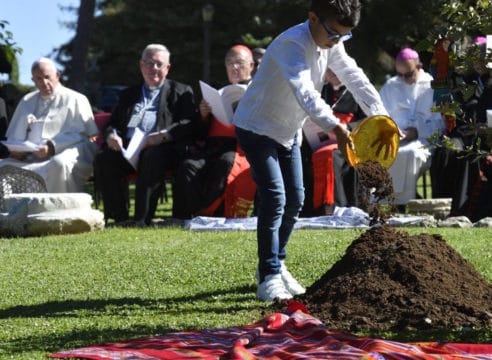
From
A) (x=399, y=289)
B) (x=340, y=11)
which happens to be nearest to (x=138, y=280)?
(x=399, y=289)

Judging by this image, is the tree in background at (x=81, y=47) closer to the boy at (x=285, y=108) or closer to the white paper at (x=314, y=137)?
the white paper at (x=314, y=137)

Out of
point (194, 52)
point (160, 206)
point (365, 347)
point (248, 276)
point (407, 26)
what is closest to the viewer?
point (365, 347)

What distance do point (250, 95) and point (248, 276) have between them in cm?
172

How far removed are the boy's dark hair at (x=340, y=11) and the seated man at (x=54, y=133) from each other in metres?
6.69

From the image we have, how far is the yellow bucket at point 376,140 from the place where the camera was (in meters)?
7.34

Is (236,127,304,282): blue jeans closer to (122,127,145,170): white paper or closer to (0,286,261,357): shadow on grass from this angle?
(0,286,261,357): shadow on grass

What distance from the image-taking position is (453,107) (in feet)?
20.0

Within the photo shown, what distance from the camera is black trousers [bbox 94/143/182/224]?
41.5ft

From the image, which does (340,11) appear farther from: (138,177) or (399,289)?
(138,177)

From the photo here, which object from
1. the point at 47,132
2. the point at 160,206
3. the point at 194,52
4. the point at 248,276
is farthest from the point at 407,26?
the point at 248,276

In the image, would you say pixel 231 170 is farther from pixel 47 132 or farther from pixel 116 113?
pixel 47 132

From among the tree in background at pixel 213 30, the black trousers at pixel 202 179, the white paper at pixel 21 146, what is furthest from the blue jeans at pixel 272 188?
the tree in background at pixel 213 30

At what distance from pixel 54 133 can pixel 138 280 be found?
18.2ft

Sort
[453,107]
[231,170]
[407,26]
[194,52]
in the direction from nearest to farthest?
1. [453,107]
2. [231,170]
3. [407,26]
4. [194,52]
